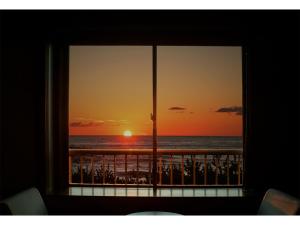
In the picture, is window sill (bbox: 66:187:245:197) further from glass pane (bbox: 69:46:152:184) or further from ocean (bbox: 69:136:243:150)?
ocean (bbox: 69:136:243:150)

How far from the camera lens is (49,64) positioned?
378cm

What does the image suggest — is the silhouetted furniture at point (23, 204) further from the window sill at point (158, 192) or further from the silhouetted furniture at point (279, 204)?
the silhouetted furniture at point (279, 204)

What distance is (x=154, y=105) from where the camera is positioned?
3787mm

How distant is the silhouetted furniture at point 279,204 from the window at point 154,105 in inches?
53.5

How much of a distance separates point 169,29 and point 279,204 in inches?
81.6

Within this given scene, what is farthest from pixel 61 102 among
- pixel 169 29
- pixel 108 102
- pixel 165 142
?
pixel 165 142

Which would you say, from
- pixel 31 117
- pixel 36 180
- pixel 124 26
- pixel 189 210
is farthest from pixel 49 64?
pixel 189 210

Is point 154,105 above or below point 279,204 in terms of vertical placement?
above

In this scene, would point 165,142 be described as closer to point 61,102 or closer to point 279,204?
point 61,102

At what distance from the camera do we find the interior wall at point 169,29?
362cm

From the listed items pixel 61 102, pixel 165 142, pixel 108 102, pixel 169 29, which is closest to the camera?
pixel 169 29

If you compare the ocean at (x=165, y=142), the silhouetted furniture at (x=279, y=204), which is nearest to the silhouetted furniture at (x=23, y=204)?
the silhouetted furniture at (x=279, y=204)

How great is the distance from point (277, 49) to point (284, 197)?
178 cm
